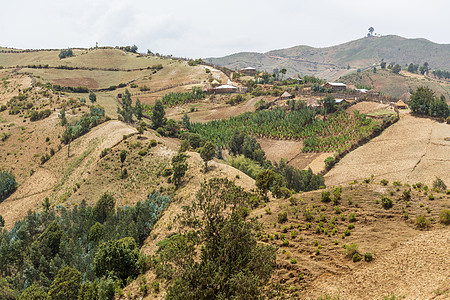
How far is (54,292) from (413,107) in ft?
266

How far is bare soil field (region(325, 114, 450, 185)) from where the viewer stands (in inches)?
1834

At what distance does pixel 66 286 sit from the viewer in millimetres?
27766

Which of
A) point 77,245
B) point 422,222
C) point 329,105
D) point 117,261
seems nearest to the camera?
point 422,222

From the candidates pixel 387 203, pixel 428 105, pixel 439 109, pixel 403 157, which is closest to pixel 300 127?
pixel 403 157

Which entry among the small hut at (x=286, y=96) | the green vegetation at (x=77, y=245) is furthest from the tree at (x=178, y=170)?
the small hut at (x=286, y=96)

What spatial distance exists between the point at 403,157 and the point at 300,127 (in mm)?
26255

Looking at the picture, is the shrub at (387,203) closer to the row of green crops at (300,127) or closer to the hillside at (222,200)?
the hillside at (222,200)

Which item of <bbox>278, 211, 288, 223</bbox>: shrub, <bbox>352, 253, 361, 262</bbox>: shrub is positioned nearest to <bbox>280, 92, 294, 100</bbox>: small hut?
<bbox>278, 211, 288, 223</bbox>: shrub

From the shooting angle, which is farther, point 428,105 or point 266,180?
point 428,105

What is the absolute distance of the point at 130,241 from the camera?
31.4 m

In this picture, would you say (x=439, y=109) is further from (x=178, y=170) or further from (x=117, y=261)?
(x=117, y=261)

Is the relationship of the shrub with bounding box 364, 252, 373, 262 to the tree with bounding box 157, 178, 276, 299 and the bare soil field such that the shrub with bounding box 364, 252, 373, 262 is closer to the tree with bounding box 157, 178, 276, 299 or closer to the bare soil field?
the tree with bounding box 157, 178, 276, 299

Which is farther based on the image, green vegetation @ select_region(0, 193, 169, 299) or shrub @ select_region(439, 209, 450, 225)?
green vegetation @ select_region(0, 193, 169, 299)

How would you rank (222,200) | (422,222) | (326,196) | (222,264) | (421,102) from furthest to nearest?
(421,102), (326,196), (422,222), (222,200), (222,264)
